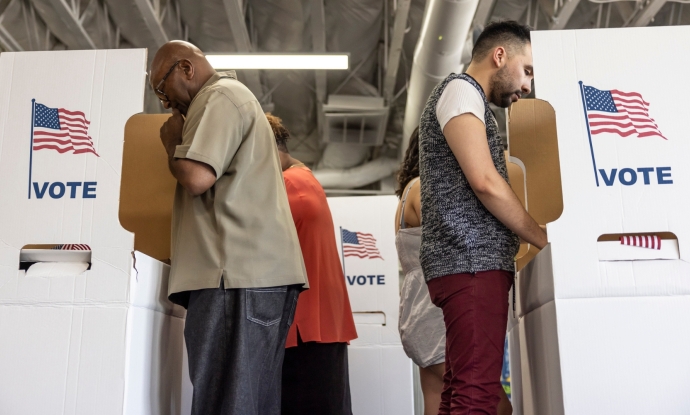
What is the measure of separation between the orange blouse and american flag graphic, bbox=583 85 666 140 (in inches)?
38.6

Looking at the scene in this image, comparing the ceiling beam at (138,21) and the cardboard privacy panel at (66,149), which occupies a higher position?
the ceiling beam at (138,21)

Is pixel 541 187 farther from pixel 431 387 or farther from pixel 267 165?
pixel 267 165

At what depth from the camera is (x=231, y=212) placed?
1575mm

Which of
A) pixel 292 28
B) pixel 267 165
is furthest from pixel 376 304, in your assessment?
pixel 292 28

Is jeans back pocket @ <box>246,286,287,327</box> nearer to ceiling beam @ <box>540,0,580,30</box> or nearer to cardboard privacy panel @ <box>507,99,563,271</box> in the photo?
cardboard privacy panel @ <box>507,99,563,271</box>

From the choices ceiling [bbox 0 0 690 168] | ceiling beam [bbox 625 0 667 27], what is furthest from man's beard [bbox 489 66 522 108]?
ceiling beam [bbox 625 0 667 27]

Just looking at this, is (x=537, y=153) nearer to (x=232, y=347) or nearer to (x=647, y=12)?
(x=232, y=347)

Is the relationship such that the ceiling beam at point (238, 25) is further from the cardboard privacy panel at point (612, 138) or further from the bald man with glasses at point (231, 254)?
the cardboard privacy panel at point (612, 138)

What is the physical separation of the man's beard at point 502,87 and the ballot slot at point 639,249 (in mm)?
449

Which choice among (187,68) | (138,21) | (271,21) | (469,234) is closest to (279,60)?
(271,21)

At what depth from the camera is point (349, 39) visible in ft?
18.6

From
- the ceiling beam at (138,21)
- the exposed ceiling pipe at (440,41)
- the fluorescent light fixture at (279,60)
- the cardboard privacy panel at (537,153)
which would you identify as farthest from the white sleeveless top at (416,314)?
the ceiling beam at (138,21)

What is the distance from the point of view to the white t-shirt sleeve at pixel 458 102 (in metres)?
1.59

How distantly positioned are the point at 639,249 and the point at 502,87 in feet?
1.67
